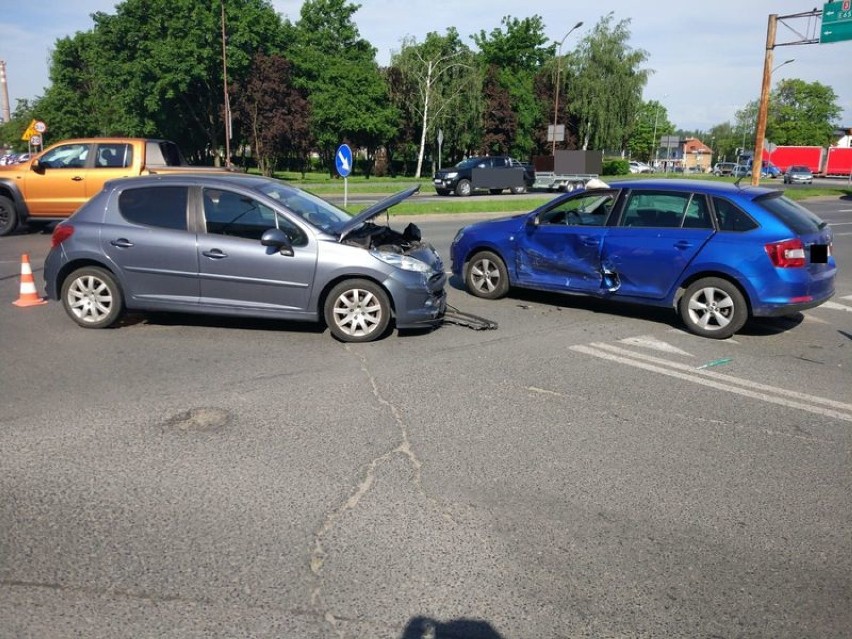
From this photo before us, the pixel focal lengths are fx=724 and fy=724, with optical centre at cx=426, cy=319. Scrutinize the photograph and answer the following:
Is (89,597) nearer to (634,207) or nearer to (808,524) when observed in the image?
(808,524)

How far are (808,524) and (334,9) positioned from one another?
65480mm

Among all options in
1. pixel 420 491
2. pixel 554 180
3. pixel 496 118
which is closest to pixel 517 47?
pixel 496 118

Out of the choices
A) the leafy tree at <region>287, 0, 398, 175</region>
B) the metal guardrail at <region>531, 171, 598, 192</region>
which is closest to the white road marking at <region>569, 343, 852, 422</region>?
the metal guardrail at <region>531, 171, 598, 192</region>

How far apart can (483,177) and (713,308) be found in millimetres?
28480

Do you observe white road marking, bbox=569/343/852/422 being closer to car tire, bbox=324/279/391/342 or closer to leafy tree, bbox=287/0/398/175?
car tire, bbox=324/279/391/342

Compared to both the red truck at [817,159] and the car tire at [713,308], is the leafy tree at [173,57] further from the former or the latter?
the red truck at [817,159]

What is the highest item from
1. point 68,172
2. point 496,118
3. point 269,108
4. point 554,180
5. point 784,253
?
point 496,118

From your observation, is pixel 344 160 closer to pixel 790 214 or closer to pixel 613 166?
pixel 790 214

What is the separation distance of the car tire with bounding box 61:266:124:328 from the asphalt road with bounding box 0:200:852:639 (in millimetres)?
530

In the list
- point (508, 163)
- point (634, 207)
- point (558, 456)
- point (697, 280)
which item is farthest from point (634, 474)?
point (508, 163)

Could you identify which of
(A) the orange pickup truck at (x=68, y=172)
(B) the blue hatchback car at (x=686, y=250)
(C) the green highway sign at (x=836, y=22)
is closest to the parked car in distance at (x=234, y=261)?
(B) the blue hatchback car at (x=686, y=250)

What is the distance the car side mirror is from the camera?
22.5ft

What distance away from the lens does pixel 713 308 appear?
766 cm

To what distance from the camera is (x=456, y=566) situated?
3.32m
